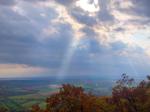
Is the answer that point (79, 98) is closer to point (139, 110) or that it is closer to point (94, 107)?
point (94, 107)

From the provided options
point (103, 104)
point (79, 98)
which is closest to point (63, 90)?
point (79, 98)

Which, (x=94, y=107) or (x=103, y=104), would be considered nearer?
(x=94, y=107)

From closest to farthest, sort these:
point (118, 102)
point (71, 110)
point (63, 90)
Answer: point (71, 110) < point (63, 90) < point (118, 102)

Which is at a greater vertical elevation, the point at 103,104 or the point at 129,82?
the point at 129,82

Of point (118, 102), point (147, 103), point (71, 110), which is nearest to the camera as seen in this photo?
point (71, 110)
